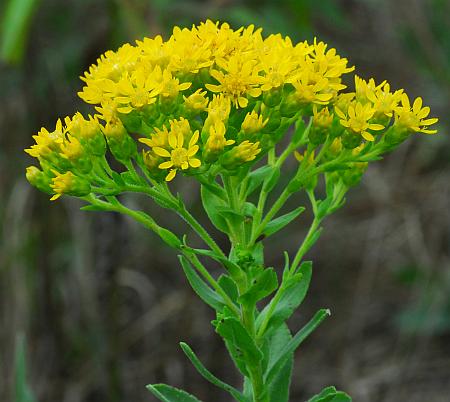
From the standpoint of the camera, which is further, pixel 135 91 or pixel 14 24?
pixel 14 24

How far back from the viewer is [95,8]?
5.38 metres

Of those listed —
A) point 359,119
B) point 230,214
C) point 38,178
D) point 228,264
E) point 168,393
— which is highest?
point 38,178

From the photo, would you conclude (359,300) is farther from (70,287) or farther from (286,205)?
(70,287)

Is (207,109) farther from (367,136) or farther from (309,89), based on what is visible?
(367,136)

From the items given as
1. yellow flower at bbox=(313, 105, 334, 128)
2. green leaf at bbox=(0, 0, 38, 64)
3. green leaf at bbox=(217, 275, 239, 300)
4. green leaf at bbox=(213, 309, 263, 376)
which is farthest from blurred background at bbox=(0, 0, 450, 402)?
yellow flower at bbox=(313, 105, 334, 128)

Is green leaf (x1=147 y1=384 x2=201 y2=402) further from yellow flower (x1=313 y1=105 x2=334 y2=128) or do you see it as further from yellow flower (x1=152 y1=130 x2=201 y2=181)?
yellow flower (x1=313 y1=105 x2=334 y2=128)

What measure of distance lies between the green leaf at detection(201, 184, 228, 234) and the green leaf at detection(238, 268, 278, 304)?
0.16 meters

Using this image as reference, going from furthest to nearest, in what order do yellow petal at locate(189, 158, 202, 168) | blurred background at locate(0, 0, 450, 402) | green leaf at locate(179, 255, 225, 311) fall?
blurred background at locate(0, 0, 450, 402)
green leaf at locate(179, 255, 225, 311)
yellow petal at locate(189, 158, 202, 168)

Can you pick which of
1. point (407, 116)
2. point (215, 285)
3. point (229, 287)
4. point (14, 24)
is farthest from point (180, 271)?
point (407, 116)

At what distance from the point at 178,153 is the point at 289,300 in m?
0.49

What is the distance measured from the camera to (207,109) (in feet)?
5.56

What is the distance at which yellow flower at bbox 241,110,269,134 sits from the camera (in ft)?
5.43

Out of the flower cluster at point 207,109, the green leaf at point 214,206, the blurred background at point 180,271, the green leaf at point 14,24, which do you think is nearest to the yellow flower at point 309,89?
the flower cluster at point 207,109

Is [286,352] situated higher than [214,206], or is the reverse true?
[214,206]
